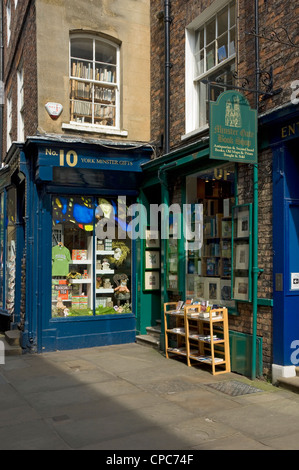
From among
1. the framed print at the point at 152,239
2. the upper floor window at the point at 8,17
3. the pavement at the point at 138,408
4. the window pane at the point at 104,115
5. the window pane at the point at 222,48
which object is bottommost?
the pavement at the point at 138,408

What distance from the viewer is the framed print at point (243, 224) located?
7211mm

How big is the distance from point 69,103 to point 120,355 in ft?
16.2

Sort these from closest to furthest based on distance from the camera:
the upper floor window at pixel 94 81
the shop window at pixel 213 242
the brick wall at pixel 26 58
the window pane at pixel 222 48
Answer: the shop window at pixel 213 242
the window pane at pixel 222 48
the brick wall at pixel 26 58
the upper floor window at pixel 94 81

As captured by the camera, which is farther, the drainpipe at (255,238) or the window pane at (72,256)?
the window pane at (72,256)

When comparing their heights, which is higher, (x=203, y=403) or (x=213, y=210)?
(x=213, y=210)

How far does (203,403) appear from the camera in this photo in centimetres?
595

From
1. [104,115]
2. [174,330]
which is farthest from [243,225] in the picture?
[104,115]

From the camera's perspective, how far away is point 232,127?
6625 mm

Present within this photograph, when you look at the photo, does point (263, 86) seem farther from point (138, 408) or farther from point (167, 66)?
point (138, 408)

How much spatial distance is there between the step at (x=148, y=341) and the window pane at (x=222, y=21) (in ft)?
18.5

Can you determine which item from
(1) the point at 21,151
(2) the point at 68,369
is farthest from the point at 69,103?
(2) the point at 68,369

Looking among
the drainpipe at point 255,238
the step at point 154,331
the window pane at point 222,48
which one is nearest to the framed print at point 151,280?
the step at point 154,331

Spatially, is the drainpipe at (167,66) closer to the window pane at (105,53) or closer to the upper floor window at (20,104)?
the window pane at (105,53)
